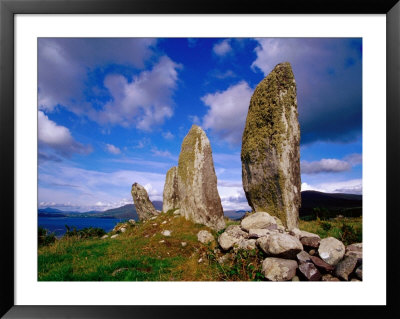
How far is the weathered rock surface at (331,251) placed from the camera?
3.46m

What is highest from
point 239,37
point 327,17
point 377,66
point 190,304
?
point 327,17

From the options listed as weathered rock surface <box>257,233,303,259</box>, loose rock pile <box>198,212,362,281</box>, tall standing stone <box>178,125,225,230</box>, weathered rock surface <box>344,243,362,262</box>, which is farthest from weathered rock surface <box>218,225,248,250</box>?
tall standing stone <box>178,125,225,230</box>

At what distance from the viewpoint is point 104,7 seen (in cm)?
324

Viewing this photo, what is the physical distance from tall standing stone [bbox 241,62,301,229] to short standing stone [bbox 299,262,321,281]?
1.85 metres

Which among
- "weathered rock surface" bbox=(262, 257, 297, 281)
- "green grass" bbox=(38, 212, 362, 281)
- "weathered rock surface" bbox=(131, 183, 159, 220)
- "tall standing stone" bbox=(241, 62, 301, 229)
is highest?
"tall standing stone" bbox=(241, 62, 301, 229)

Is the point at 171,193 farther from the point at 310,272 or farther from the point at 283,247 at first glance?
the point at 310,272

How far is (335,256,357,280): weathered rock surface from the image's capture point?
3.28m

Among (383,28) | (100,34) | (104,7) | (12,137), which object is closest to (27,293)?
(12,137)

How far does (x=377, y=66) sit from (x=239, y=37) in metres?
2.23

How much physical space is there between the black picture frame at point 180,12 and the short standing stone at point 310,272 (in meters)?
0.39

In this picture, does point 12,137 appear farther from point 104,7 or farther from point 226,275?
point 226,275

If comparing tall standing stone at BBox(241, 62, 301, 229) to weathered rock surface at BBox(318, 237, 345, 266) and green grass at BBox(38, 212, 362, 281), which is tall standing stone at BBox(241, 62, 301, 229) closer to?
green grass at BBox(38, 212, 362, 281)

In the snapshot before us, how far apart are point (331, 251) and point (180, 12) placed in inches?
181

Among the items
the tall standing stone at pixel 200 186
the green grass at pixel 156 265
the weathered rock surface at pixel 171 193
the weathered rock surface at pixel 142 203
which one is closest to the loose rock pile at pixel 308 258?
the green grass at pixel 156 265
